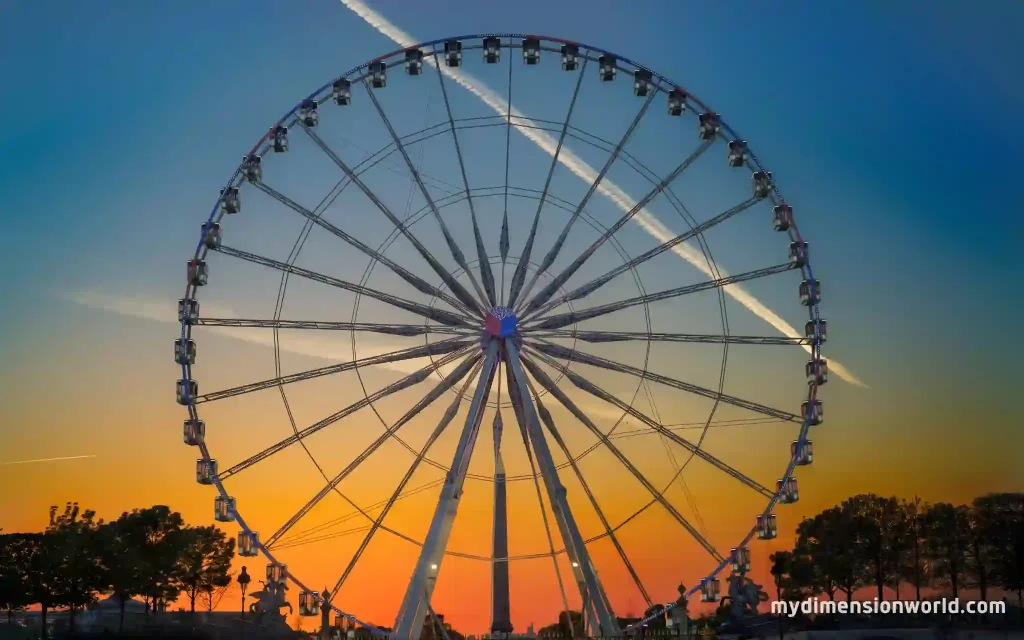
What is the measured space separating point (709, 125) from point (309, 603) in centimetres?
2268

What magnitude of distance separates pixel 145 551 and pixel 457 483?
77.2 metres

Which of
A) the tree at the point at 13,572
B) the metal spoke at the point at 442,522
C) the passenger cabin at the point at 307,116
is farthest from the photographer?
the tree at the point at 13,572

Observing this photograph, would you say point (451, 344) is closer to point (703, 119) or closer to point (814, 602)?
point (703, 119)

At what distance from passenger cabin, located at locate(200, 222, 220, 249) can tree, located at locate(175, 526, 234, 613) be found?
74.9m

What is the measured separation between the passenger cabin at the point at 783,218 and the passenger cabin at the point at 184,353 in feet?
71.8

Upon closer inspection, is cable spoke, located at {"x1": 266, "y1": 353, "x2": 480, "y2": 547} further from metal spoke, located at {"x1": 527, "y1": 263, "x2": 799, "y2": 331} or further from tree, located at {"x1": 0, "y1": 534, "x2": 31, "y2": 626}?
tree, located at {"x1": 0, "y1": 534, "x2": 31, "y2": 626}

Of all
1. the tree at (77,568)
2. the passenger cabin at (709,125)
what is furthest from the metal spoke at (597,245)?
the tree at (77,568)

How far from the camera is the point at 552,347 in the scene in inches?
1724

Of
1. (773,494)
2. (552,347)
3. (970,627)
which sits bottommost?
(970,627)

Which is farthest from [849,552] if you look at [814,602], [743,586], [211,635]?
[743,586]

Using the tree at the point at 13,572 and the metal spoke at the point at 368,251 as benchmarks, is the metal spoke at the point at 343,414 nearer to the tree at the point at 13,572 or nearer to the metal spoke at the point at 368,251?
the metal spoke at the point at 368,251

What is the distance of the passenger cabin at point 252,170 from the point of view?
46656 millimetres

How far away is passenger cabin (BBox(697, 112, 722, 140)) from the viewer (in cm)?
4734

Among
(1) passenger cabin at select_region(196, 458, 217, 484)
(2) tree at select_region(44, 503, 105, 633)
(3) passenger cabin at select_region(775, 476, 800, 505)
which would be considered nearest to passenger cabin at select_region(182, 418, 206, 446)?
(1) passenger cabin at select_region(196, 458, 217, 484)
